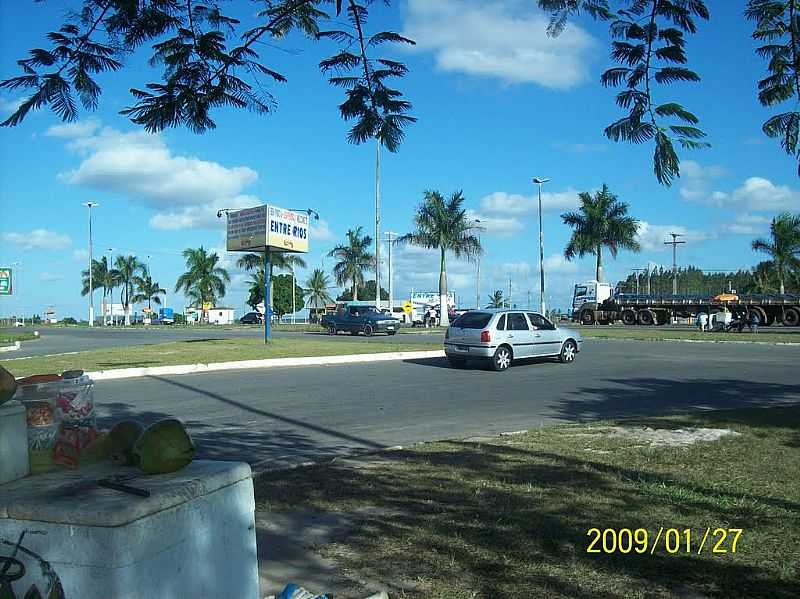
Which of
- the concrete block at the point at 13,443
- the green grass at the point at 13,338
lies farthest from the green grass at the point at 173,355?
the concrete block at the point at 13,443

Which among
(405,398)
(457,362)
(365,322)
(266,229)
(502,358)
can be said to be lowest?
(405,398)

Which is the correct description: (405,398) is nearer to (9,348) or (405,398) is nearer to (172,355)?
(172,355)

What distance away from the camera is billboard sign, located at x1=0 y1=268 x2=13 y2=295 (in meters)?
32.8

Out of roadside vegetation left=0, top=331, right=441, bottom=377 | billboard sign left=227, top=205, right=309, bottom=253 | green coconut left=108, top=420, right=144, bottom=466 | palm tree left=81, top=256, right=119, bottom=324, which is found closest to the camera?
green coconut left=108, top=420, right=144, bottom=466

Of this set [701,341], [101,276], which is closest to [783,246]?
[701,341]

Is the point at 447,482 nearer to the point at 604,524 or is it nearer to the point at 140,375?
the point at 604,524

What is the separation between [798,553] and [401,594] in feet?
7.96

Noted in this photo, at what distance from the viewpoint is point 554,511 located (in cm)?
513

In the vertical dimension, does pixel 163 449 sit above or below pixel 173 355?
above

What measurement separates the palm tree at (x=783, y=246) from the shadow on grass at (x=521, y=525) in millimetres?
57384

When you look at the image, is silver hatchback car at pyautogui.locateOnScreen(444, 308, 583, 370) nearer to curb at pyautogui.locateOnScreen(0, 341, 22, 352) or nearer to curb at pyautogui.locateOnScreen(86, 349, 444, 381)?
curb at pyautogui.locateOnScreen(86, 349, 444, 381)
